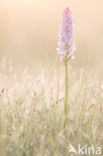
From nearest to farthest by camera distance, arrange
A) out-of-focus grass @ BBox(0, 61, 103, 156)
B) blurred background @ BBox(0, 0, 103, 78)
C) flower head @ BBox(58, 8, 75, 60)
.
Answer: out-of-focus grass @ BBox(0, 61, 103, 156) < flower head @ BBox(58, 8, 75, 60) < blurred background @ BBox(0, 0, 103, 78)

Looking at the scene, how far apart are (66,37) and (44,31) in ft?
31.1

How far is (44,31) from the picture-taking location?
13297mm

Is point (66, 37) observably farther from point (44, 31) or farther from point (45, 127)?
point (44, 31)

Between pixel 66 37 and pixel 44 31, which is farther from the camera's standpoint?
pixel 44 31

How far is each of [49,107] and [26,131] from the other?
2.20ft

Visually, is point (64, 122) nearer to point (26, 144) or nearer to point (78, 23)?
point (26, 144)

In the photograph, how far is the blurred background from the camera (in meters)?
10.1

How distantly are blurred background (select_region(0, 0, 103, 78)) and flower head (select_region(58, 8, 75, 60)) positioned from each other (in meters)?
4.01

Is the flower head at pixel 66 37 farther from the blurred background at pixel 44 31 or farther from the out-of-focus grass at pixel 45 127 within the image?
the blurred background at pixel 44 31

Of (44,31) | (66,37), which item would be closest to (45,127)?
(66,37)

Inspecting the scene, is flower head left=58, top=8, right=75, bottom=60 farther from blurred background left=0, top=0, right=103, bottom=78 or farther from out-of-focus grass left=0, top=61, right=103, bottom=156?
blurred background left=0, top=0, right=103, bottom=78

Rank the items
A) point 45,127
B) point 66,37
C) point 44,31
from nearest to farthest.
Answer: point 66,37, point 45,127, point 44,31

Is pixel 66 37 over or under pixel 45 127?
over

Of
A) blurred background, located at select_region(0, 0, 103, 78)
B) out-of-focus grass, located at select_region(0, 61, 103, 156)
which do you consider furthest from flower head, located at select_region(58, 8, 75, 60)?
blurred background, located at select_region(0, 0, 103, 78)
